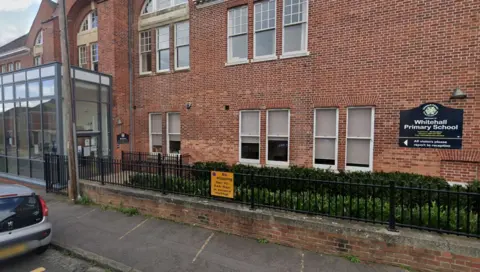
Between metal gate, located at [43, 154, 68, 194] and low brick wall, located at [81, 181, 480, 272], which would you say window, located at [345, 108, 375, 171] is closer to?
low brick wall, located at [81, 181, 480, 272]

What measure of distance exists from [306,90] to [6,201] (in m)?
8.11

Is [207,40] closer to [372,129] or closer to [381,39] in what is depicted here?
[381,39]

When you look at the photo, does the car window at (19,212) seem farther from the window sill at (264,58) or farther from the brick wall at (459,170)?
the brick wall at (459,170)

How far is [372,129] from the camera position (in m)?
7.62

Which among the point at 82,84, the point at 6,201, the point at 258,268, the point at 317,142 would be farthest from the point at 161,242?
the point at 82,84

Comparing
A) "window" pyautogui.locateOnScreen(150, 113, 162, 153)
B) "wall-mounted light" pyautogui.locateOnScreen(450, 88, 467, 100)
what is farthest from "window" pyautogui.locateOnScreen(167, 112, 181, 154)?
"wall-mounted light" pyautogui.locateOnScreen(450, 88, 467, 100)

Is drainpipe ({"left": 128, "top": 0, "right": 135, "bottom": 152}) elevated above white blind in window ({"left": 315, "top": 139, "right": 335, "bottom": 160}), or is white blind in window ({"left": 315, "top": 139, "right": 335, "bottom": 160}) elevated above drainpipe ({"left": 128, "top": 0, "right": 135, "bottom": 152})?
drainpipe ({"left": 128, "top": 0, "right": 135, "bottom": 152})

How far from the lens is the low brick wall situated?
371 cm

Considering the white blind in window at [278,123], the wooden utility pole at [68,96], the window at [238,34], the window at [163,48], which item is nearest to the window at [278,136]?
the white blind in window at [278,123]

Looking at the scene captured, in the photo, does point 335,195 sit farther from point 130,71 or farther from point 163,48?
point 130,71

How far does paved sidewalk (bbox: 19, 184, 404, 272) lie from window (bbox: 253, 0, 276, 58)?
22.2 ft

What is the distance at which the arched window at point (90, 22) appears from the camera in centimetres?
1305

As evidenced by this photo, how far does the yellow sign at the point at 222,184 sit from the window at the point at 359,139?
4.58m

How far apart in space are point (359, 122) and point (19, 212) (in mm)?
8830
